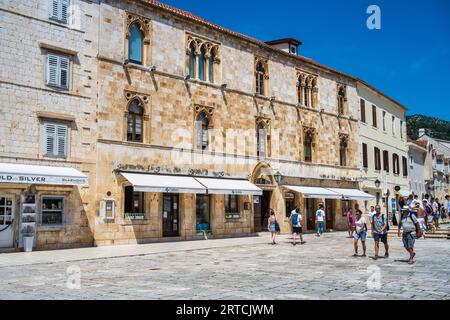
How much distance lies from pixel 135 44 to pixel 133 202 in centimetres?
719

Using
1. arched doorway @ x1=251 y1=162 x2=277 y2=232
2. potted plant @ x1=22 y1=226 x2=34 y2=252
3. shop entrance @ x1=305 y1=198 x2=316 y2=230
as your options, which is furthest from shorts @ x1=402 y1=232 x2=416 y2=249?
shop entrance @ x1=305 y1=198 x2=316 y2=230

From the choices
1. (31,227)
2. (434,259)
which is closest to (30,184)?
(31,227)

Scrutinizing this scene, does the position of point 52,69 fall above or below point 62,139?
above

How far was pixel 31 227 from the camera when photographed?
17969mm

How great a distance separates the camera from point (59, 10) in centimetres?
1967

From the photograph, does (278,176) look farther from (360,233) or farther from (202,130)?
(360,233)

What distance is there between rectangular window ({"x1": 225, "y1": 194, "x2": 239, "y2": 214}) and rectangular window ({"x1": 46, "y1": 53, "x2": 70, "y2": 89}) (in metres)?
10.1

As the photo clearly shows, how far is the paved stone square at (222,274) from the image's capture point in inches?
356

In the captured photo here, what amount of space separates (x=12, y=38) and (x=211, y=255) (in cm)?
1086

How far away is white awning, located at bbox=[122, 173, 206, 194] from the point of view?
2019 cm

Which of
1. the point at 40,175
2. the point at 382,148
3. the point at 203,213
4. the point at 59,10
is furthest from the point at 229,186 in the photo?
the point at 382,148

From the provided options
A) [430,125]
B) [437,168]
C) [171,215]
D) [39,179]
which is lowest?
[171,215]

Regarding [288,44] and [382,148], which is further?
[382,148]

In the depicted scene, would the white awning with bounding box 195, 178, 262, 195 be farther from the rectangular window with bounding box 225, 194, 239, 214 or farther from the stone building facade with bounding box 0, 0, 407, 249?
the rectangular window with bounding box 225, 194, 239, 214
